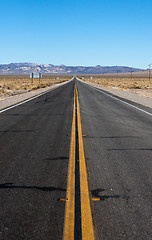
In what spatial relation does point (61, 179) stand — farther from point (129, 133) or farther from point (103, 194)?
point (129, 133)

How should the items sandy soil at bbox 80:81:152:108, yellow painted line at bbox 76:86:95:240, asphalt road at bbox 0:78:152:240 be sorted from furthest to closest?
sandy soil at bbox 80:81:152:108 → asphalt road at bbox 0:78:152:240 → yellow painted line at bbox 76:86:95:240

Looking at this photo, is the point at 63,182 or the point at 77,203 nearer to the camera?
the point at 77,203

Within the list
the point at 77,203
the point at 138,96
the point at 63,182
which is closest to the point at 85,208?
the point at 77,203

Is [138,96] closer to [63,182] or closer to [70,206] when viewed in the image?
[63,182]

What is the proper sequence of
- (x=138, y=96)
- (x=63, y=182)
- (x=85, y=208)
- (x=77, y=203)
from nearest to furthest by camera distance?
(x=85, y=208), (x=77, y=203), (x=63, y=182), (x=138, y=96)

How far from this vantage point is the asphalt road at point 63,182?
3322 millimetres

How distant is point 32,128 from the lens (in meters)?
9.83

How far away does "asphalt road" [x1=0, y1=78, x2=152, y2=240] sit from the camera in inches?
131

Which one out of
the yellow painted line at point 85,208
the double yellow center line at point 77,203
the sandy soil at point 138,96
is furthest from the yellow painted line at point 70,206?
the sandy soil at point 138,96

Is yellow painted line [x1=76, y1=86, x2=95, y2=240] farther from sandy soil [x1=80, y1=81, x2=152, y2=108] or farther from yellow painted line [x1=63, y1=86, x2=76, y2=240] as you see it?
sandy soil [x1=80, y1=81, x2=152, y2=108]

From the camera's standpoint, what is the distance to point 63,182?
4719 mm

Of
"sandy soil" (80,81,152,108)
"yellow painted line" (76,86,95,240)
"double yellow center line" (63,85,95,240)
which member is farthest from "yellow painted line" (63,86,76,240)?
"sandy soil" (80,81,152,108)

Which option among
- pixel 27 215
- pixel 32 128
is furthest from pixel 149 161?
pixel 32 128

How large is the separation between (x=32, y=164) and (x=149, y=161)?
263cm
